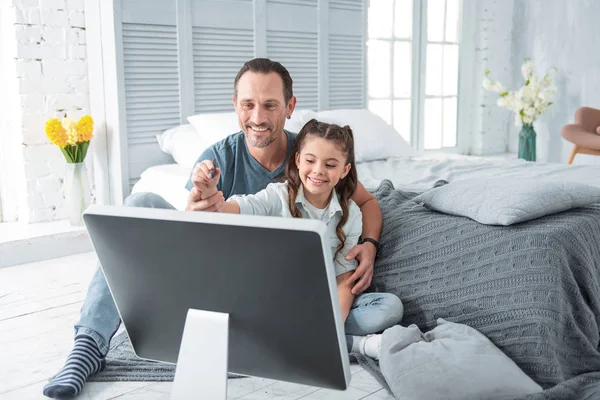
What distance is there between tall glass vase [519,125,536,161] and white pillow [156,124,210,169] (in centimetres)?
266

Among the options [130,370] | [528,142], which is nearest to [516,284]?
[130,370]

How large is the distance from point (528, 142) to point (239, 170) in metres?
3.37

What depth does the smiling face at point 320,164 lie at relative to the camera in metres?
1.80

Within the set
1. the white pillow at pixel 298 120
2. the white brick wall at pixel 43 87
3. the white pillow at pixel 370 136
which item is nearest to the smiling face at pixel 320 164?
the white pillow at pixel 298 120

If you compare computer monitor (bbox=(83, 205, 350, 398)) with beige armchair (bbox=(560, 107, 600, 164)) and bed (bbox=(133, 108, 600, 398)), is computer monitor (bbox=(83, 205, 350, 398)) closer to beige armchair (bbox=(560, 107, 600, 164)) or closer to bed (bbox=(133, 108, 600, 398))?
bed (bbox=(133, 108, 600, 398))

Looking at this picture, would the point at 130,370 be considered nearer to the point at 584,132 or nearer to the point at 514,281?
the point at 514,281

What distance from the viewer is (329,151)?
5.90 feet

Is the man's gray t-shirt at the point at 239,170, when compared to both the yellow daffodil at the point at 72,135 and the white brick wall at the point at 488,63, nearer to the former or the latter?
the yellow daffodil at the point at 72,135

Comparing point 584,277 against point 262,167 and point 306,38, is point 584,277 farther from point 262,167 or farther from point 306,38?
point 306,38

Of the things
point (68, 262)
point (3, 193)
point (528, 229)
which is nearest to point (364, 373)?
point (528, 229)

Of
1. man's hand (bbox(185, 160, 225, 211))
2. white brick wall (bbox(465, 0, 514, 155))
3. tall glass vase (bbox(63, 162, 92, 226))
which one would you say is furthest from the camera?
white brick wall (bbox(465, 0, 514, 155))

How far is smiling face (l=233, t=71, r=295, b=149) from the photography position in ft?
6.13

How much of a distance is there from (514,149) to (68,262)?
4343 mm

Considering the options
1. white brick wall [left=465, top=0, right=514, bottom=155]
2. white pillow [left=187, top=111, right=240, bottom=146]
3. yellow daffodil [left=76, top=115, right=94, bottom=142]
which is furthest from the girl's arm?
white brick wall [left=465, top=0, right=514, bottom=155]
